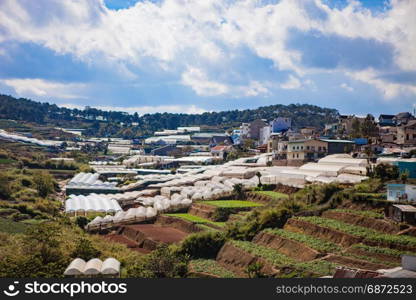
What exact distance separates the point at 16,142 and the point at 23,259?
52.2 metres

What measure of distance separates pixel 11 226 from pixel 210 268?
1064 centimetres

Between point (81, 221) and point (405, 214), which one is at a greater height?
point (405, 214)

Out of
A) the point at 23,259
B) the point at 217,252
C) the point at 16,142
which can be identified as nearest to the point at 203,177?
the point at 217,252

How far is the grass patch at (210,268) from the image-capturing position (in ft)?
57.4

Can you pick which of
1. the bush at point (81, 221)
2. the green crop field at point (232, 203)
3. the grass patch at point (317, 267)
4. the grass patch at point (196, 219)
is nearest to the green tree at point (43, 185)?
the bush at point (81, 221)

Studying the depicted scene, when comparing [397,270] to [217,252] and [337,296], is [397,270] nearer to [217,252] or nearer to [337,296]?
[337,296]

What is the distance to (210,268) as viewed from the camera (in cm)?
1847

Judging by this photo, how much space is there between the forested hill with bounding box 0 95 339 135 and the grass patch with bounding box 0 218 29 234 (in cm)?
5690

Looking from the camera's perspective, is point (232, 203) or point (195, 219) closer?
point (195, 219)

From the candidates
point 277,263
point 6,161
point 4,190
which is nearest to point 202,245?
point 277,263

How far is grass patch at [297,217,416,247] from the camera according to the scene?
1582 centimetres

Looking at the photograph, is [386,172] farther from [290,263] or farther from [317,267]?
[317,267]

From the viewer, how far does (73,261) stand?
15.6 metres

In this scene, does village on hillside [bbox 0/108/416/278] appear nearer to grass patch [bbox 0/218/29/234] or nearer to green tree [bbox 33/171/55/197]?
green tree [bbox 33/171/55/197]
